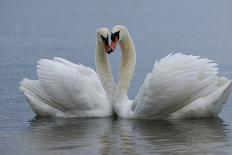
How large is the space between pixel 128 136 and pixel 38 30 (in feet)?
65.7

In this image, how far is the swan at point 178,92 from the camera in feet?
41.0

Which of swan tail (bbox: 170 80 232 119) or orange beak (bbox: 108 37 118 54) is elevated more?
orange beak (bbox: 108 37 118 54)

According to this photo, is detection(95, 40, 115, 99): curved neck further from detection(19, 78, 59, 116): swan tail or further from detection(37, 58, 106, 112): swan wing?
detection(19, 78, 59, 116): swan tail

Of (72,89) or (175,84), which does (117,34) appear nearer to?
(72,89)

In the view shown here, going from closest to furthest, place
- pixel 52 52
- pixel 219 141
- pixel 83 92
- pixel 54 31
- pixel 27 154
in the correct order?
pixel 27 154, pixel 219 141, pixel 83 92, pixel 52 52, pixel 54 31

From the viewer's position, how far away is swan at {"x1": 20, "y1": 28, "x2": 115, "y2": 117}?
13.3 meters

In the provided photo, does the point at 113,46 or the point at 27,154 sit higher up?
the point at 113,46

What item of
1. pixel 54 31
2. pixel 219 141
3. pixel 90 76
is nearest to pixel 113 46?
pixel 90 76

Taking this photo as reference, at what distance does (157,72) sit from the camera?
40.8 feet

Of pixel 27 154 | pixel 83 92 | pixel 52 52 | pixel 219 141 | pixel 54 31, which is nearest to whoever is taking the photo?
pixel 27 154

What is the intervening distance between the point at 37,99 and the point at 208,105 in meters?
2.85

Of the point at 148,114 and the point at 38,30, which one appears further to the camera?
the point at 38,30

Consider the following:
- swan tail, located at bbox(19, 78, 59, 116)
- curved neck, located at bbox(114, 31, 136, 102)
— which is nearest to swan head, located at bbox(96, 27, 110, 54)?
curved neck, located at bbox(114, 31, 136, 102)

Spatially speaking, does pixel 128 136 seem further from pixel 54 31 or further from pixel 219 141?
pixel 54 31
